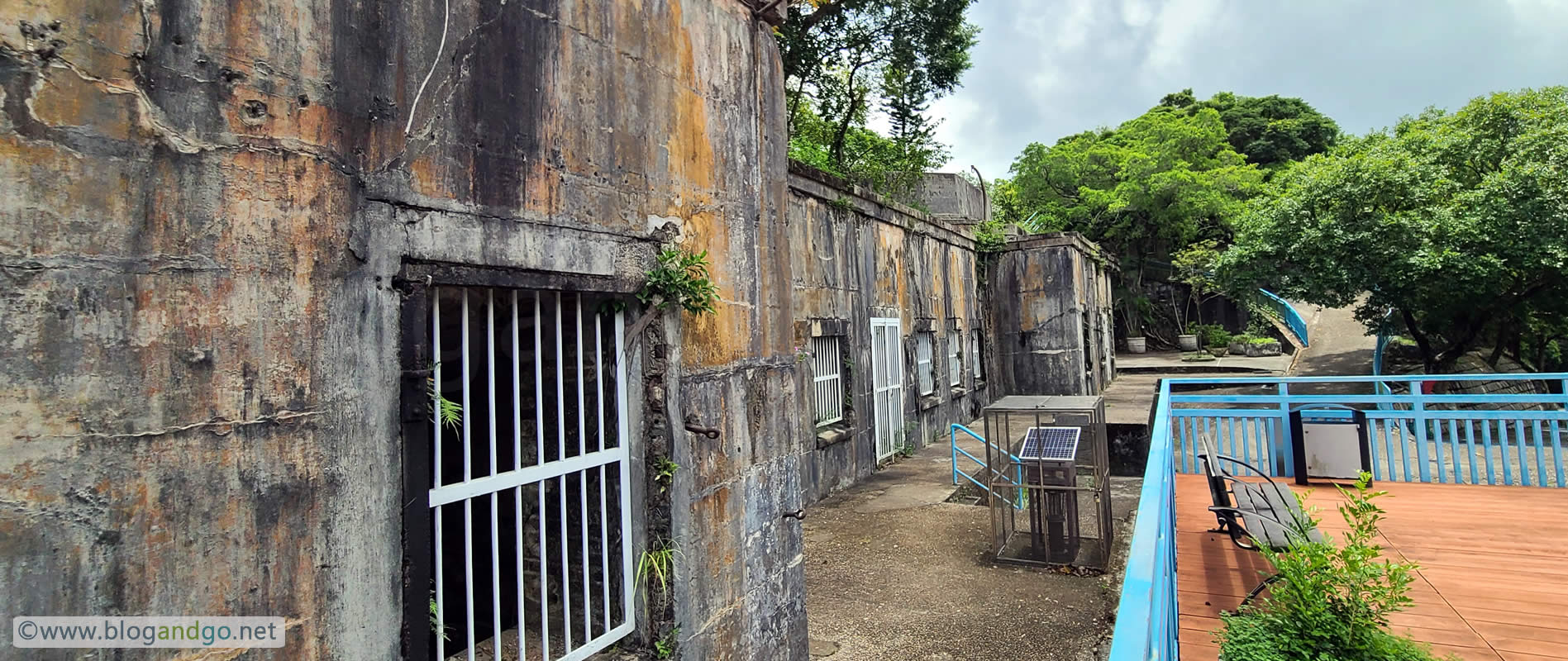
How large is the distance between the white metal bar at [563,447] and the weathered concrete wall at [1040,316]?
13.6 meters

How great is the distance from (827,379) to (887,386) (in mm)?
1548

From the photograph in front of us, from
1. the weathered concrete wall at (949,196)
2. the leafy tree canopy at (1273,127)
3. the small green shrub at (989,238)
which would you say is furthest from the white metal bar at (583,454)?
the leafy tree canopy at (1273,127)

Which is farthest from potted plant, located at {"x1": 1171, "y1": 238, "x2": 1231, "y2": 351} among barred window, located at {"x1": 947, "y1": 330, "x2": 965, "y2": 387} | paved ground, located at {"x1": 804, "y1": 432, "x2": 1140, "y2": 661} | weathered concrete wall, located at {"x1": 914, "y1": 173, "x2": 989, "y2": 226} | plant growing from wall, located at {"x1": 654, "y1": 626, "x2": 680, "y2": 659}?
plant growing from wall, located at {"x1": 654, "y1": 626, "x2": 680, "y2": 659}

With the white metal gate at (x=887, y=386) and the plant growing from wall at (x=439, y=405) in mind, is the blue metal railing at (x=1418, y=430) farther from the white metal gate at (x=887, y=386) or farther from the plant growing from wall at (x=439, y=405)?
the plant growing from wall at (x=439, y=405)

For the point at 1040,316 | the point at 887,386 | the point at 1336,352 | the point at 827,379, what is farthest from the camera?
the point at 1336,352

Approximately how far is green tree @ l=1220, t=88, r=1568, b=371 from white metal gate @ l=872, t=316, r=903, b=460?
7719 millimetres

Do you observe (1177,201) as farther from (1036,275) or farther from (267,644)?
(267,644)

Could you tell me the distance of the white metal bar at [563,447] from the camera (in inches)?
107

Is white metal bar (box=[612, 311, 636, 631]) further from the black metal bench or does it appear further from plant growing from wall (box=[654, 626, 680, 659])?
the black metal bench

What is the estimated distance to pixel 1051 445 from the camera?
18.6 ft

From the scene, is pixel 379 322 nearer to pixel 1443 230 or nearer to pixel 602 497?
pixel 602 497

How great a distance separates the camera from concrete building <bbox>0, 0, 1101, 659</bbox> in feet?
5.16

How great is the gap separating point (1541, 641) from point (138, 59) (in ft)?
19.2

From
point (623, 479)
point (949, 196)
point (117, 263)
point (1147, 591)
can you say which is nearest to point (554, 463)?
point (623, 479)
